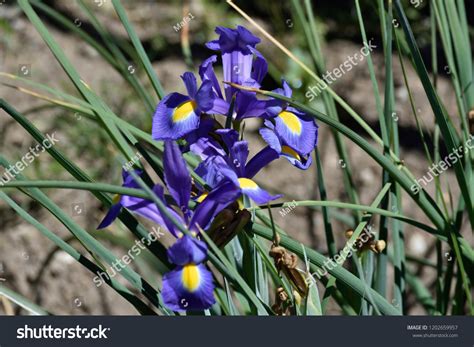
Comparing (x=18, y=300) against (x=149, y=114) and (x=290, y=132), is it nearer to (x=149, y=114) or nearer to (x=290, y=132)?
(x=290, y=132)

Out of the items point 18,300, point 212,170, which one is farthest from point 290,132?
point 18,300

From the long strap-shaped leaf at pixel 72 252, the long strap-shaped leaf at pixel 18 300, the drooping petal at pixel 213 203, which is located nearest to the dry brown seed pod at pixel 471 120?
the drooping petal at pixel 213 203

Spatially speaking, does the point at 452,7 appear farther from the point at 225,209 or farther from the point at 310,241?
the point at 310,241

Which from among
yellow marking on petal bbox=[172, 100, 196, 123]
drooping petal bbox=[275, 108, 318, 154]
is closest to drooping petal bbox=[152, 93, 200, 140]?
yellow marking on petal bbox=[172, 100, 196, 123]

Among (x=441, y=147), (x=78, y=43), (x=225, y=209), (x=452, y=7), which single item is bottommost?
(x=225, y=209)

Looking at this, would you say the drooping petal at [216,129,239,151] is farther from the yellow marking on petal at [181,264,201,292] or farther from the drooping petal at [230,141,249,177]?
the yellow marking on petal at [181,264,201,292]

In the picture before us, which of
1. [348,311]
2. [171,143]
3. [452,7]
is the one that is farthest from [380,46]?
[171,143]

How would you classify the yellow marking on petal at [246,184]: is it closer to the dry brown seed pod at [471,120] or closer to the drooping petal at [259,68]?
the drooping petal at [259,68]
